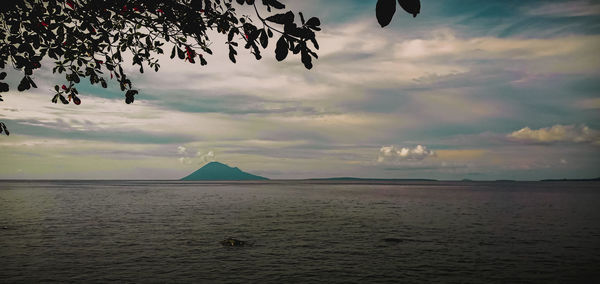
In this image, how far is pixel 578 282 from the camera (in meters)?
21.6

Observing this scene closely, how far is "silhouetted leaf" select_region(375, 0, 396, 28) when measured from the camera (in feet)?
10.0

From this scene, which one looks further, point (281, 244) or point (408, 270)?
point (281, 244)

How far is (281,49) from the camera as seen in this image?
14.8 ft

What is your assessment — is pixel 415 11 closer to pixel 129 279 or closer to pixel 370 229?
pixel 129 279

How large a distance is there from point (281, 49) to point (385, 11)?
1.71 m

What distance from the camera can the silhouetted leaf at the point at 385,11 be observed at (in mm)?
3062

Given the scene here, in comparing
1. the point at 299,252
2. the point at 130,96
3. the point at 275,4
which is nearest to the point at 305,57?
the point at 275,4

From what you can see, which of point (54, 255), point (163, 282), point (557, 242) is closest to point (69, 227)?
point (54, 255)

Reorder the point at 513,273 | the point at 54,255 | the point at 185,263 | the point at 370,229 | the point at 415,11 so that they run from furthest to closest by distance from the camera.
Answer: the point at 370,229 < the point at 54,255 < the point at 185,263 < the point at 513,273 < the point at 415,11

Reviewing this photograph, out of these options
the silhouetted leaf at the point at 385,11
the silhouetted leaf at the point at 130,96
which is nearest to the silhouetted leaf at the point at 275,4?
the silhouetted leaf at the point at 385,11

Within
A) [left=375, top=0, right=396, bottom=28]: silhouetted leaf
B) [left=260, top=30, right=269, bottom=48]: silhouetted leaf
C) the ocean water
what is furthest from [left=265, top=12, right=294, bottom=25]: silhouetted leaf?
the ocean water

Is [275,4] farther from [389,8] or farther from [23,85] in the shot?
[23,85]

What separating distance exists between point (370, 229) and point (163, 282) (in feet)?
83.1

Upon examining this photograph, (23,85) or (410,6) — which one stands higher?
(23,85)
